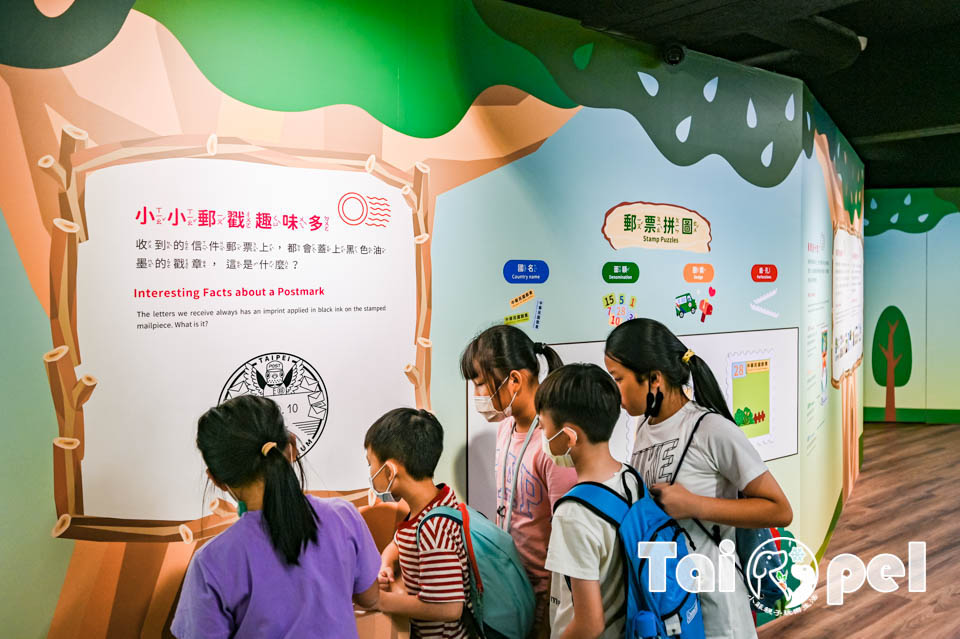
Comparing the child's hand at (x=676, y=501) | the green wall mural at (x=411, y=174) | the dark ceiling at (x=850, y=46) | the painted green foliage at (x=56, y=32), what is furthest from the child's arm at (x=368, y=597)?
the dark ceiling at (x=850, y=46)

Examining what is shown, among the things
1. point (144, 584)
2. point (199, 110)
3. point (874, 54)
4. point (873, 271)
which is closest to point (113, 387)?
point (144, 584)

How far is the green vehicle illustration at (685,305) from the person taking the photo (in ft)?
10.5

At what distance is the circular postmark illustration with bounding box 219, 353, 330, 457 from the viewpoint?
208 centimetres

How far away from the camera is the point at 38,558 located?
5.93 feet

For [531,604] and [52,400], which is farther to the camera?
[531,604]

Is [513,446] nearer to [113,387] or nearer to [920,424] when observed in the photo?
[113,387]

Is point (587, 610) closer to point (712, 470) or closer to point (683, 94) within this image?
point (712, 470)

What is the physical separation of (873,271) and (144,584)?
30.4 feet

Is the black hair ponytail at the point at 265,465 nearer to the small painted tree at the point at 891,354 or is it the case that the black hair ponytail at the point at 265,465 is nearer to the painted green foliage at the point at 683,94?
the painted green foliage at the point at 683,94

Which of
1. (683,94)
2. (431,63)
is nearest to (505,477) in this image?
(431,63)

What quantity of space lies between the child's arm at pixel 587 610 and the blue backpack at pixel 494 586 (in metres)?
0.46

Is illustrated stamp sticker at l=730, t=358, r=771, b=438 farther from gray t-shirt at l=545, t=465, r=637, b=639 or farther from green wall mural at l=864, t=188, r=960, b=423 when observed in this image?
green wall mural at l=864, t=188, r=960, b=423

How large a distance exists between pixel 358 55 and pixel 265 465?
1344mm

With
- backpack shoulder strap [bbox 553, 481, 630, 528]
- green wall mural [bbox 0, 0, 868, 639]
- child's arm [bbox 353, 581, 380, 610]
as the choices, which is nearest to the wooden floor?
green wall mural [bbox 0, 0, 868, 639]
